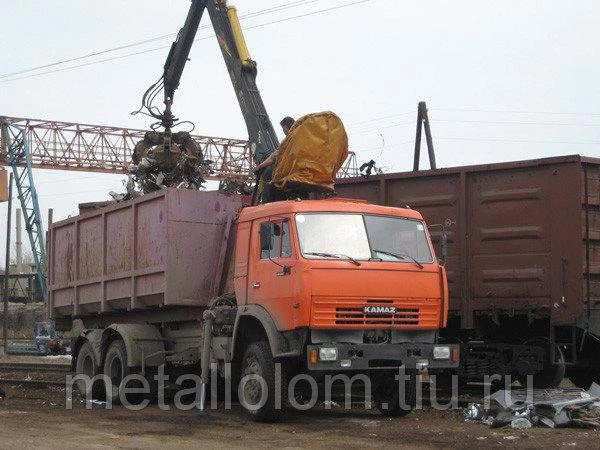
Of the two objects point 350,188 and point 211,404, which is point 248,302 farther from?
point 350,188

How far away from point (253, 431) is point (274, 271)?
1.81 metres

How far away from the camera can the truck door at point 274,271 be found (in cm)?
1085

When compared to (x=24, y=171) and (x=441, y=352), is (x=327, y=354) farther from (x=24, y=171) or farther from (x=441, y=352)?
(x=24, y=171)

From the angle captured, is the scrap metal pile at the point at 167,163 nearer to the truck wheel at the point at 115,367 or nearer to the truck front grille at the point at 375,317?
the truck wheel at the point at 115,367

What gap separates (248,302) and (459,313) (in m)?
3.75

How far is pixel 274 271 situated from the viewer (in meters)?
11.2

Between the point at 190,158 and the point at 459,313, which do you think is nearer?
the point at 459,313

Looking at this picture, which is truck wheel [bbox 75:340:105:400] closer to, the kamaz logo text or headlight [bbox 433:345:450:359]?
the kamaz logo text

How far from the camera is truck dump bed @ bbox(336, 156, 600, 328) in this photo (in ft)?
43.0

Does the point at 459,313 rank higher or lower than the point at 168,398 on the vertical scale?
higher

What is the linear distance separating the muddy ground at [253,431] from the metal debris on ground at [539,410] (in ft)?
0.65

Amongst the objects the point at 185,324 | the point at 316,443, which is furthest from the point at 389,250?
the point at 185,324

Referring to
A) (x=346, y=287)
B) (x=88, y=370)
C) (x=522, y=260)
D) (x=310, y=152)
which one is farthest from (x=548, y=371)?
(x=88, y=370)

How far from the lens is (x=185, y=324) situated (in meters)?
13.6
